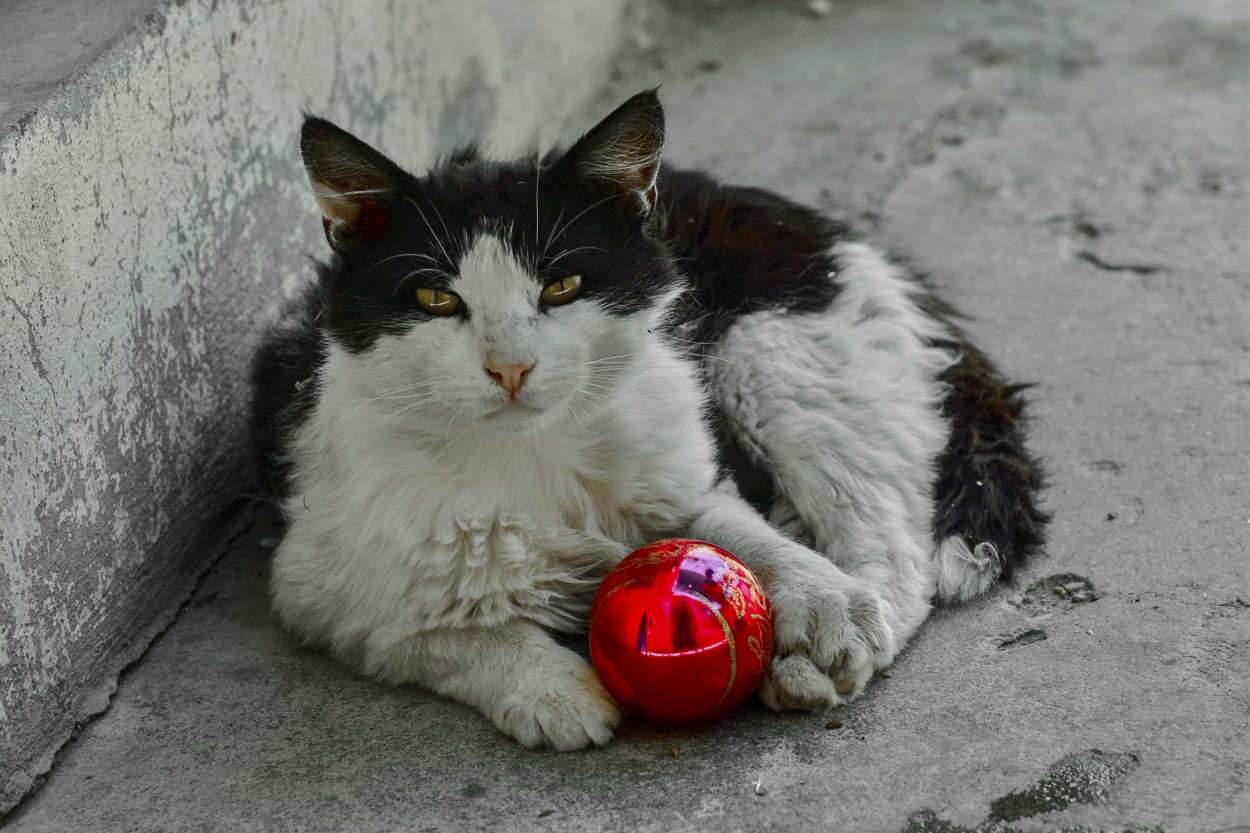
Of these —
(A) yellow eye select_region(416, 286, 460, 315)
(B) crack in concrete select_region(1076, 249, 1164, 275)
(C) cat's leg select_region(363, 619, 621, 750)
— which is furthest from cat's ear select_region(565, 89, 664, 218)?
(B) crack in concrete select_region(1076, 249, 1164, 275)

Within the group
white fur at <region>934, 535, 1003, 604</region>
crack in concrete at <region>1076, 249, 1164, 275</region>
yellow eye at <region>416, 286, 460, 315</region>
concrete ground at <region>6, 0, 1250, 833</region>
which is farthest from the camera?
crack in concrete at <region>1076, 249, 1164, 275</region>

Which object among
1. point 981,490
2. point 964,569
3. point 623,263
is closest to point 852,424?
point 981,490

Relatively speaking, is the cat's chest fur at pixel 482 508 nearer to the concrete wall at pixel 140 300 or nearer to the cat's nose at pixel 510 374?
the cat's nose at pixel 510 374

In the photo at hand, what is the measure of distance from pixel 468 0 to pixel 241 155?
1.50 m

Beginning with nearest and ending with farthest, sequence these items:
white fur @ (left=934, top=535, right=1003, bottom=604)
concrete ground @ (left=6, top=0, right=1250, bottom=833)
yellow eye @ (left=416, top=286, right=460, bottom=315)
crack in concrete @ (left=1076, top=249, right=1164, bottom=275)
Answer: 1. concrete ground @ (left=6, top=0, right=1250, bottom=833)
2. yellow eye @ (left=416, top=286, right=460, bottom=315)
3. white fur @ (left=934, top=535, right=1003, bottom=604)
4. crack in concrete @ (left=1076, top=249, right=1164, bottom=275)

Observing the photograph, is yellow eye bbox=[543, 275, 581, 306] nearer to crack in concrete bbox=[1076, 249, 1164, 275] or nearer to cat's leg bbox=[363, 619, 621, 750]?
cat's leg bbox=[363, 619, 621, 750]

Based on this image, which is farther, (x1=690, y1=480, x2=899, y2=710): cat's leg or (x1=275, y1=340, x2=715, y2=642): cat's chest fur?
(x1=275, y1=340, x2=715, y2=642): cat's chest fur

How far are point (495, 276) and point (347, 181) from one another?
0.36 metres

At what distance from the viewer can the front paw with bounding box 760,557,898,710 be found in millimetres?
2400

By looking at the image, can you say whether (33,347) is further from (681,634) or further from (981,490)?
(981,490)

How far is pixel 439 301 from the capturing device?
7.61 ft

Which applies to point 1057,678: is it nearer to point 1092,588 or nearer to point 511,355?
point 1092,588

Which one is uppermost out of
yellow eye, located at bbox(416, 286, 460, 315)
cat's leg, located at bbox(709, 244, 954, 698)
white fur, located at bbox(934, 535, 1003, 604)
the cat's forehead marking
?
the cat's forehead marking

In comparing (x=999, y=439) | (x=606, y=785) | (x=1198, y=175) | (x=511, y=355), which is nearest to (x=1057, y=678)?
(x=999, y=439)
